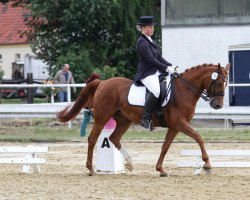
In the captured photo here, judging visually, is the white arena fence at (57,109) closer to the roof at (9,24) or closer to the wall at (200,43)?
the wall at (200,43)

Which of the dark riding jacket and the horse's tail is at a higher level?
the dark riding jacket

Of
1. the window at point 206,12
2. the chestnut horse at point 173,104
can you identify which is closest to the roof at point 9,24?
the window at point 206,12

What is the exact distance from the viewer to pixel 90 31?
3741cm

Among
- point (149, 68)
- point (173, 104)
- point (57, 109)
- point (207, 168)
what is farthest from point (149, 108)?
point (57, 109)

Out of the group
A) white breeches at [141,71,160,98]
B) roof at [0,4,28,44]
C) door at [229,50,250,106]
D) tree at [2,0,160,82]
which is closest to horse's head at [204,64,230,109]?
white breeches at [141,71,160,98]

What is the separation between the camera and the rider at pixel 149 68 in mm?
15164

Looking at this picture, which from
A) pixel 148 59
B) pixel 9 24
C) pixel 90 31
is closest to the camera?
pixel 148 59

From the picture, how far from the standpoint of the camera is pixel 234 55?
30.6 meters

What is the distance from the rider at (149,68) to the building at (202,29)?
15579mm

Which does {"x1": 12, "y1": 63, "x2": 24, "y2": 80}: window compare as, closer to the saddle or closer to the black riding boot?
the saddle

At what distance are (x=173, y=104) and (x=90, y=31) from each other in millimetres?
22452

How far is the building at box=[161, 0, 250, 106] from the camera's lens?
30.9 meters

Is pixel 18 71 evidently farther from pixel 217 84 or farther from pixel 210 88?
pixel 217 84

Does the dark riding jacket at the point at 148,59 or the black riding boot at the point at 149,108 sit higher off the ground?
the dark riding jacket at the point at 148,59
